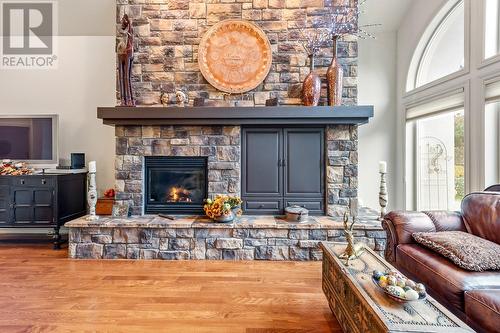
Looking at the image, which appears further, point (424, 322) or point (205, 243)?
point (205, 243)

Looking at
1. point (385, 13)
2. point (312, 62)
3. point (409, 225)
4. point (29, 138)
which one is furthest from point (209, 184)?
point (385, 13)

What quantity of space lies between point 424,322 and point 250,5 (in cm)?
376

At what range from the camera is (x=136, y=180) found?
3.79 metres

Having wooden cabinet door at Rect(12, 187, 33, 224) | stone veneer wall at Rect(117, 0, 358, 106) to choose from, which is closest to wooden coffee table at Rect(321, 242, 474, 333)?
stone veneer wall at Rect(117, 0, 358, 106)

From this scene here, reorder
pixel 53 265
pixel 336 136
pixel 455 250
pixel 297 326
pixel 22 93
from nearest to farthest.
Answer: pixel 455 250
pixel 297 326
pixel 53 265
pixel 336 136
pixel 22 93

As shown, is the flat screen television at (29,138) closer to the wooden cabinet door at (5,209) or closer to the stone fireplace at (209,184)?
the wooden cabinet door at (5,209)

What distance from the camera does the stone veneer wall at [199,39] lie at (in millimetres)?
3779

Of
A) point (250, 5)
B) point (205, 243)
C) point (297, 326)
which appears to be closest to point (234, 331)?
point (297, 326)

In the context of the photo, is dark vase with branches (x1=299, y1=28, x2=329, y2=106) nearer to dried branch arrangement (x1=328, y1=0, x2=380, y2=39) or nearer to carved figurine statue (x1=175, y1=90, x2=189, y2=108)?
dried branch arrangement (x1=328, y1=0, x2=380, y2=39)

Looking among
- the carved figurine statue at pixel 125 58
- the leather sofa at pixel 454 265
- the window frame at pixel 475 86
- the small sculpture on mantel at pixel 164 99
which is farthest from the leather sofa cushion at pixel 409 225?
the carved figurine statue at pixel 125 58

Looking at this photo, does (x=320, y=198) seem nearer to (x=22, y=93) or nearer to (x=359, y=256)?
(x=359, y=256)

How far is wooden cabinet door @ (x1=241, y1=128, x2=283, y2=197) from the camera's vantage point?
380 centimetres

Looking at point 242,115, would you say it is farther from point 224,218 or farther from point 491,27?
point 491,27

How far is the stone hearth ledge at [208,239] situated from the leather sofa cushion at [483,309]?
5.76 feet
